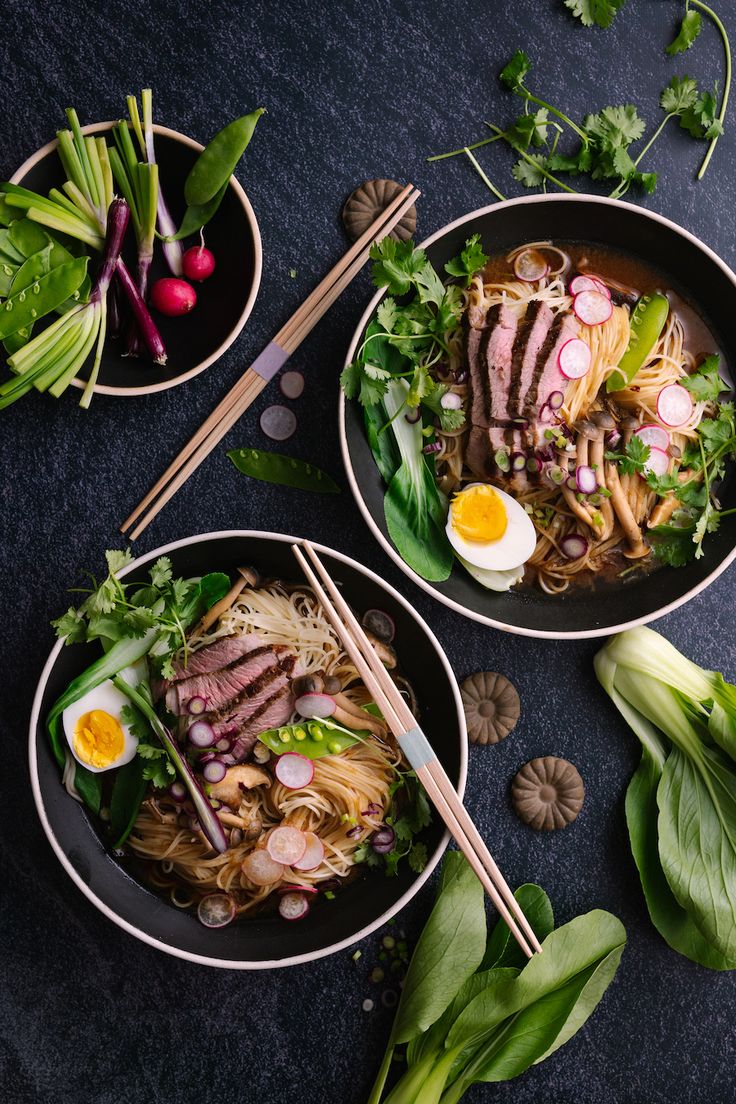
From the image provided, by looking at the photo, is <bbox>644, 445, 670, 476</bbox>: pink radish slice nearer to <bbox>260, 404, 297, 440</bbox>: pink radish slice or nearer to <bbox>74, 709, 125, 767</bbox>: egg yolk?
<bbox>260, 404, 297, 440</bbox>: pink radish slice

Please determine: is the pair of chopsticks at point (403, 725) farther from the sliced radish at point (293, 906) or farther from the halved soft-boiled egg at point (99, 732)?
the halved soft-boiled egg at point (99, 732)

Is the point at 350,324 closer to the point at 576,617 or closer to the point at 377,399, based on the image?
the point at 377,399

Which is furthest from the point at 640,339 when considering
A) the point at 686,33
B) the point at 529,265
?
the point at 686,33

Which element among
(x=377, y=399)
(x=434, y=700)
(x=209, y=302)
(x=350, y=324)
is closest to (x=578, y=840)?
(x=434, y=700)

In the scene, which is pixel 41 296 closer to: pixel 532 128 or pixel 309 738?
pixel 309 738

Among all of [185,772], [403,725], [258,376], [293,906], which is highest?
[258,376]
